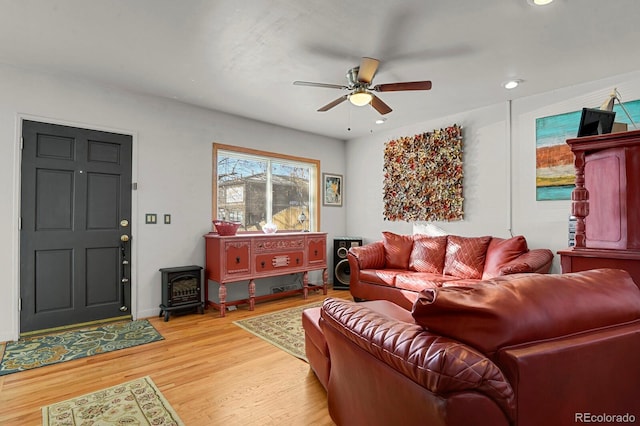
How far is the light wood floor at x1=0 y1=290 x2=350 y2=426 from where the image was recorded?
1.94 m

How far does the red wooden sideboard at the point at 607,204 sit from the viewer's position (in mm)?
1872

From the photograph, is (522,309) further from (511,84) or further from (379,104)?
(511,84)

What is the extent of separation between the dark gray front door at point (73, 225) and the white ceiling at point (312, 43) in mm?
746

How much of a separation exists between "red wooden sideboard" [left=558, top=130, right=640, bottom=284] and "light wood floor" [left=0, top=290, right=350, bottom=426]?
6.19 feet

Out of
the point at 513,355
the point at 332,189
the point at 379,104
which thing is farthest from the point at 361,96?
the point at 332,189

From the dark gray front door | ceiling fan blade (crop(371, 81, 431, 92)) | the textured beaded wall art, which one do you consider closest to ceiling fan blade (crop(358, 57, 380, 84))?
ceiling fan blade (crop(371, 81, 431, 92))

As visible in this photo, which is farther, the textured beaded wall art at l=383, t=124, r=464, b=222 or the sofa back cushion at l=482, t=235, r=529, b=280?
the textured beaded wall art at l=383, t=124, r=464, b=222

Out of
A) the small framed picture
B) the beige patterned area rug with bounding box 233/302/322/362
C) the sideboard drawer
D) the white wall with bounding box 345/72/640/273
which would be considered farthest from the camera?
the small framed picture

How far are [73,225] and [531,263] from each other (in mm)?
4666

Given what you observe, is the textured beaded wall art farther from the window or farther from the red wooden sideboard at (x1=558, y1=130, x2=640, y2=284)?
the red wooden sideboard at (x1=558, y1=130, x2=640, y2=284)

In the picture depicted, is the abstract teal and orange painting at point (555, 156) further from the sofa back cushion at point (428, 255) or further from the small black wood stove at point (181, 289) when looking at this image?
the small black wood stove at point (181, 289)

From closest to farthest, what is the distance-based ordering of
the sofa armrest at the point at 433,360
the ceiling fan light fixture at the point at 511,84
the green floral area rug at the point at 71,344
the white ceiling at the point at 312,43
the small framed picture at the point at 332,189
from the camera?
the sofa armrest at the point at 433,360
the white ceiling at the point at 312,43
the green floral area rug at the point at 71,344
the ceiling fan light fixture at the point at 511,84
the small framed picture at the point at 332,189

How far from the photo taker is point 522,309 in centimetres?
97

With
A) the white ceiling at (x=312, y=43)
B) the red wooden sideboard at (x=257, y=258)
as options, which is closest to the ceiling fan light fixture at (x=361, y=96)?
the white ceiling at (x=312, y=43)
